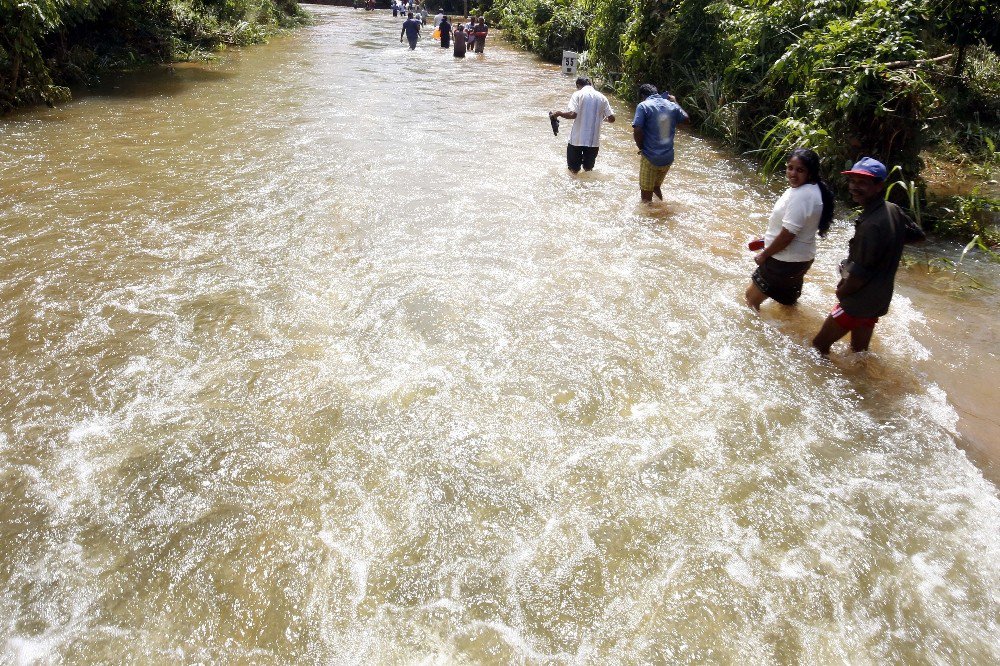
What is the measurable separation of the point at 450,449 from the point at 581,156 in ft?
21.3

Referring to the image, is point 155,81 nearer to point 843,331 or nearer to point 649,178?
point 649,178

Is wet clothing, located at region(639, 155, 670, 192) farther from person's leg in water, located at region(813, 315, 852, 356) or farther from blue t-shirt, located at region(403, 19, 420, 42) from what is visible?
blue t-shirt, located at region(403, 19, 420, 42)

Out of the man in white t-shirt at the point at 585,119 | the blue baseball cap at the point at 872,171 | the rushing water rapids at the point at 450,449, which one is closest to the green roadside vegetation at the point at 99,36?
the rushing water rapids at the point at 450,449

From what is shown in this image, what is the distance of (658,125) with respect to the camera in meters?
7.46

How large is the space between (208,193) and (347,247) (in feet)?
8.29

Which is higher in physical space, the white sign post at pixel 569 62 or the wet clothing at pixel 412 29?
the wet clothing at pixel 412 29

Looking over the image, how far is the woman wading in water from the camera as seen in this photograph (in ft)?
15.6

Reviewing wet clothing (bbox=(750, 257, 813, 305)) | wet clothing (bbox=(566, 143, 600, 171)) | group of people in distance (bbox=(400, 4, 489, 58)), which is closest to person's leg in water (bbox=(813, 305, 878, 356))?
wet clothing (bbox=(750, 257, 813, 305))

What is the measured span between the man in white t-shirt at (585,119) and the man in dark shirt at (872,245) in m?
4.87

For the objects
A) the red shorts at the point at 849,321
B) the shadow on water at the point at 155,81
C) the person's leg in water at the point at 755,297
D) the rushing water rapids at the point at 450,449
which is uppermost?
the shadow on water at the point at 155,81

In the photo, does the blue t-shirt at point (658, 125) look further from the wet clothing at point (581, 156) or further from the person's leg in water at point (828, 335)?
the person's leg in water at point (828, 335)

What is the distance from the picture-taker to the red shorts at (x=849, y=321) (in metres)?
4.61

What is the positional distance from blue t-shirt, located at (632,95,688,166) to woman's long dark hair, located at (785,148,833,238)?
9.40 ft

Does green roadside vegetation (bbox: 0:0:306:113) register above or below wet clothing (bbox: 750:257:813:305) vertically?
above
